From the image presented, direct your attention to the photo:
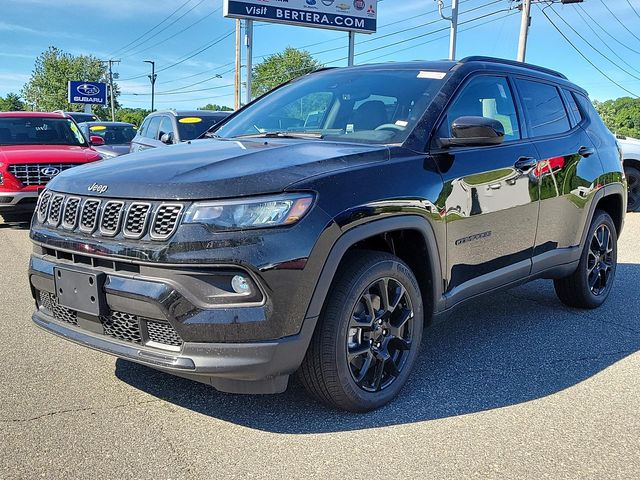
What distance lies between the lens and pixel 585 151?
4.89 m

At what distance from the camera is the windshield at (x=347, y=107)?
3.72 meters

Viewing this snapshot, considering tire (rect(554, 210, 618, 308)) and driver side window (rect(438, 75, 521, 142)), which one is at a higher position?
driver side window (rect(438, 75, 521, 142))

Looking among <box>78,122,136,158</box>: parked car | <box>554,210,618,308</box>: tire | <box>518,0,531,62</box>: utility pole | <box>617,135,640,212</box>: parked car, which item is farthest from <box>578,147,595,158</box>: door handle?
<box>518,0,531,62</box>: utility pole

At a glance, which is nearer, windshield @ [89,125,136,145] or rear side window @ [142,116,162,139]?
rear side window @ [142,116,162,139]

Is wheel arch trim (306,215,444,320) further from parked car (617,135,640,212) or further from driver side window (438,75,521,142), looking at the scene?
parked car (617,135,640,212)

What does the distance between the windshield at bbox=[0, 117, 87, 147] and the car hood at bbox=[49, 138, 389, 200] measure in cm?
750

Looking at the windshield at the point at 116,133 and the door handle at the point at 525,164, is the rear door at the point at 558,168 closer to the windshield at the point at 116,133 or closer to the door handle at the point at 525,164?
the door handle at the point at 525,164

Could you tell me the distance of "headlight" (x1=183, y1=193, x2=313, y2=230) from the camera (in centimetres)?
271

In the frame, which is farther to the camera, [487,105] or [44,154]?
[44,154]

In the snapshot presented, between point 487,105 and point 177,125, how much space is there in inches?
259

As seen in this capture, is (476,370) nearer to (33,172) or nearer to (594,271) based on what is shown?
(594,271)

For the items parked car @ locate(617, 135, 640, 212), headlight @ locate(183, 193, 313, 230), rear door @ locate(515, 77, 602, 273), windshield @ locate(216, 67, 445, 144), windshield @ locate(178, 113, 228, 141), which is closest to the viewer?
headlight @ locate(183, 193, 313, 230)

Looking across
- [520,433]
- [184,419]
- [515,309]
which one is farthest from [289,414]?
[515,309]

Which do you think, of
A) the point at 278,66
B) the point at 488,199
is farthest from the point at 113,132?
the point at 278,66
